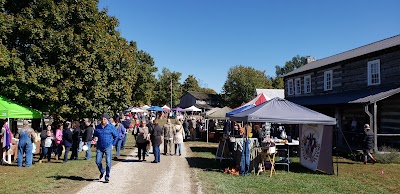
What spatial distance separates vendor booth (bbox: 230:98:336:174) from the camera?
39.5ft

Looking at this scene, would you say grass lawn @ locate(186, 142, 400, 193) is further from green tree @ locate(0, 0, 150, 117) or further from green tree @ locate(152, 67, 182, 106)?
green tree @ locate(152, 67, 182, 106)

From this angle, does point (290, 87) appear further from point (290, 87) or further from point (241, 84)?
point (241, 84)

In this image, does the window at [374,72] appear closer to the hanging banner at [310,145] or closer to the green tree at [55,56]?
the hanging banner at [310,145]

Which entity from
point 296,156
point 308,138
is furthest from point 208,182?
point 296,156

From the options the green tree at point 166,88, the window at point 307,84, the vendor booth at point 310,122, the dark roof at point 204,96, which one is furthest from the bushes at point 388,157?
the dark roof at point 204,96

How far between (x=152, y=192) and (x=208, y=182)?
201 cm

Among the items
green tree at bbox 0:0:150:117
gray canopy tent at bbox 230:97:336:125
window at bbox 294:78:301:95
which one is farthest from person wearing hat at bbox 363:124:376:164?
window at bbox 294:78:301:95

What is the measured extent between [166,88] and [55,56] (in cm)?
6896

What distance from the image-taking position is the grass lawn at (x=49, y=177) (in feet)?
30.2

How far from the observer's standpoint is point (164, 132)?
17.1 metres

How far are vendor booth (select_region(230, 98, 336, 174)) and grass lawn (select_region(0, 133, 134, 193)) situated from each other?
564cm

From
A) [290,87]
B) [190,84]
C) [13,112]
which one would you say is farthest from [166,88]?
[13,112]

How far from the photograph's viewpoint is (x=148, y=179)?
10695mm

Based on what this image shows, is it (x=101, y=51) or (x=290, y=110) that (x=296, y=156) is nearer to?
(x=290, y=110)
